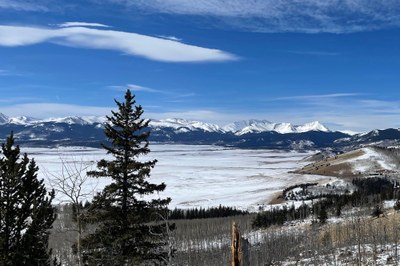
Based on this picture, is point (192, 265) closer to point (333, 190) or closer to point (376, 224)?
point (376, 224)

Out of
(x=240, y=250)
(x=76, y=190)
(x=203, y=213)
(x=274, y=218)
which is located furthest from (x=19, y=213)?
(x=203, y=213)

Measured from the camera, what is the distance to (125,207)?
22.2m

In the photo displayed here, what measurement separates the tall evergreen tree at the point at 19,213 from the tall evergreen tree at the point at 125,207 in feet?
8.40

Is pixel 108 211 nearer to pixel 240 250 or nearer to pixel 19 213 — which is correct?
pixel 19 213

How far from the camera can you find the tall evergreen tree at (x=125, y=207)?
2133 centimetres

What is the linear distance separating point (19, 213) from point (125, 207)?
16.8ft

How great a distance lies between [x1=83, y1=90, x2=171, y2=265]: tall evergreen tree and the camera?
2133 cm

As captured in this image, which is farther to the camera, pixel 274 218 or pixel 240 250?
pixel 274 218

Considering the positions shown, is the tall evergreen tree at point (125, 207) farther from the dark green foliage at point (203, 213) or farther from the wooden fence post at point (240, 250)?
the dark green foliage at point (203, 213)

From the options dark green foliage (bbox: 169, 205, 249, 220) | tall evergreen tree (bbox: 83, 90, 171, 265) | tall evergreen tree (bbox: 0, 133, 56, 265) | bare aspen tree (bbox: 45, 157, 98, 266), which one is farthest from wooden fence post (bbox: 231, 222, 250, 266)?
dark green foliage (bbox: 169, 205, 249, 220)

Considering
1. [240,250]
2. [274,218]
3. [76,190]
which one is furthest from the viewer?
[274,218]

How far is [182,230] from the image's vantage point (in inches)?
4021

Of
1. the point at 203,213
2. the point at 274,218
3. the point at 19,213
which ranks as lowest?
the point at 203,213

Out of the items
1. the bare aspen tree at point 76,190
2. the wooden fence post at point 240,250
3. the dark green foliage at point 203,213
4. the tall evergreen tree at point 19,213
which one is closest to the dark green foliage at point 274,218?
the dark green foliage at point 203,213
